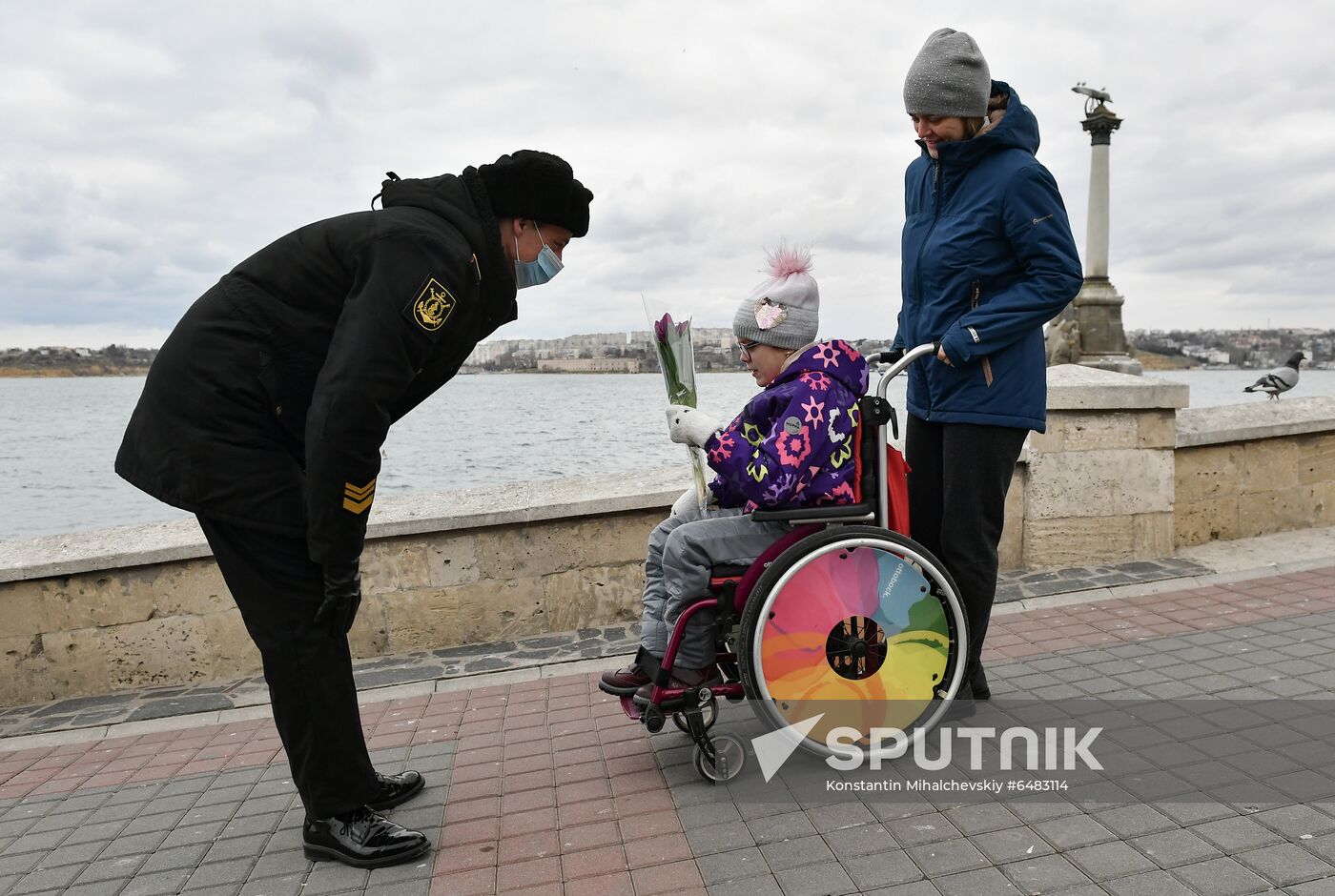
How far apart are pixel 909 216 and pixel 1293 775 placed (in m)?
2.09

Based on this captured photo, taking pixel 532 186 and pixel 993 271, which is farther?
pixel 993 271

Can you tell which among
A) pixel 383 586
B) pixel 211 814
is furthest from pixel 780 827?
pixel 383 586

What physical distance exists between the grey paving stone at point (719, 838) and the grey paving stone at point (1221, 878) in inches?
40.3

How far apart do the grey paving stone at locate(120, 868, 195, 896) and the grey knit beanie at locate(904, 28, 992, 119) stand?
3.11 metres

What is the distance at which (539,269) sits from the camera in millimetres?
2840

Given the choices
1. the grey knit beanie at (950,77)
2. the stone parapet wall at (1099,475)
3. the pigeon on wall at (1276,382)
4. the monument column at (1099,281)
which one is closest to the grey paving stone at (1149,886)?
the grey knit beanie at (950,77)

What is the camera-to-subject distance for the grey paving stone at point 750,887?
238 cm

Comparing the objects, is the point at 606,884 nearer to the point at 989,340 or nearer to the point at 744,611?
the point at 744,611

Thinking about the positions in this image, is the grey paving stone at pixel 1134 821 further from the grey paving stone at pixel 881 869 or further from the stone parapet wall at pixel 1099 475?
the stone parapet wall at pixel 1099 475

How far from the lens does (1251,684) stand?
3.51m

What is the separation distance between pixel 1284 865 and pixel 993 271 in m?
1.83

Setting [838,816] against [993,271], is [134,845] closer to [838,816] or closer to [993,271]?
[838,816]

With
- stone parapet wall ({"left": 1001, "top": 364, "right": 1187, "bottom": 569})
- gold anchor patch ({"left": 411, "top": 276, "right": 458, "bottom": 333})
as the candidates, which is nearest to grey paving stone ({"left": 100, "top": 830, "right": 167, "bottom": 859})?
gold anchor patch ({"left": 411, "top": 276, "right": 458, "bottom": 333})

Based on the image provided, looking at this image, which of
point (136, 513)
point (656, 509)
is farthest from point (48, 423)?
point (656, 509)
